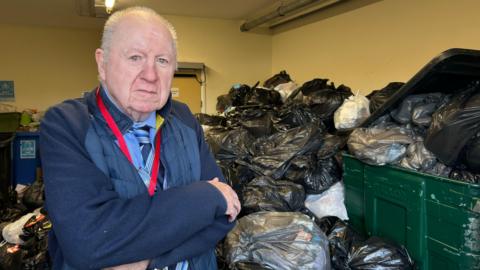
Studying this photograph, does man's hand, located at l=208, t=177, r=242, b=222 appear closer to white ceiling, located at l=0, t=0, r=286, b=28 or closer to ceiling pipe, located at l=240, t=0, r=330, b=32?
ceiling pipe, located at l=240, t=0, r=330, b=32

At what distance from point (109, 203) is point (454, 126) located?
5.40 feet

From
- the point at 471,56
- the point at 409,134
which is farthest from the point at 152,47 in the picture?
the point at 409,134

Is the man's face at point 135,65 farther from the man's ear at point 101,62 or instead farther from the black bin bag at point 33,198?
the black bin bag at point 33,198

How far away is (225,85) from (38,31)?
375 cm

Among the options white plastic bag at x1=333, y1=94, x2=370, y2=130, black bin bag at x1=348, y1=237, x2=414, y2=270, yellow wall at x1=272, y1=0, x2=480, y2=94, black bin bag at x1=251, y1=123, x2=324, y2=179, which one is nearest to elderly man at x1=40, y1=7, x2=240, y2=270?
A: black bin bag at x1=348, y1=237, x2=414, y2=270

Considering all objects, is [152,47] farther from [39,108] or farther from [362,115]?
[39,108]

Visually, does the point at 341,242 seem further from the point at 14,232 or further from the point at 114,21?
the point at 14,232

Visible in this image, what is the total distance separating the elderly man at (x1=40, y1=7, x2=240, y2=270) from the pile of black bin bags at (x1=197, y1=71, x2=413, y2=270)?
2.94 feet

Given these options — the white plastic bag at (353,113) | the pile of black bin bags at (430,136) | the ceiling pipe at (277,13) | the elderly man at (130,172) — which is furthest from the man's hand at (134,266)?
the ceiling pipe at (277,13)

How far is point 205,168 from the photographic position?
1094 mm

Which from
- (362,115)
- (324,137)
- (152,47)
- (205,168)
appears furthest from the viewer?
(324,137)

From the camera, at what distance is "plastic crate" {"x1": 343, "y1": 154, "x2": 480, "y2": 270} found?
163 cm

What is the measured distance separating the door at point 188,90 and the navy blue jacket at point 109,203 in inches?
177

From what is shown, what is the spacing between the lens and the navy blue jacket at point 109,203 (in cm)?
78
